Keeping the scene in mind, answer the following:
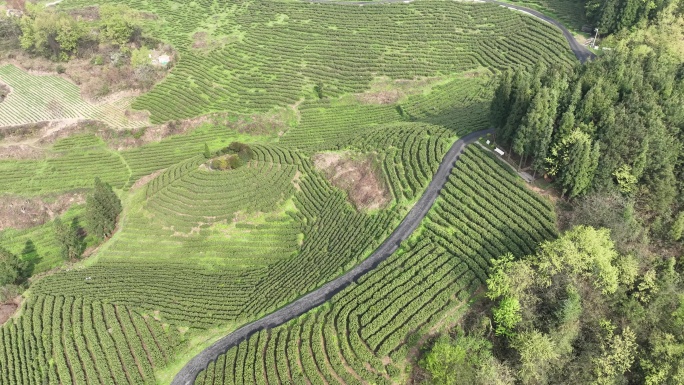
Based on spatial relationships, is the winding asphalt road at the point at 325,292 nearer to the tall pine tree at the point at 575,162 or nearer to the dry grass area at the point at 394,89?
the tall pine tree at the point at 575,162

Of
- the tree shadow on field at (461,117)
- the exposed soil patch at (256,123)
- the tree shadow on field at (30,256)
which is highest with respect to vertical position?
the tree shadow on field at (461,117)

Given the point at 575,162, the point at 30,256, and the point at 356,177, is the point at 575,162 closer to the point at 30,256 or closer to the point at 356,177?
the point at 356,177

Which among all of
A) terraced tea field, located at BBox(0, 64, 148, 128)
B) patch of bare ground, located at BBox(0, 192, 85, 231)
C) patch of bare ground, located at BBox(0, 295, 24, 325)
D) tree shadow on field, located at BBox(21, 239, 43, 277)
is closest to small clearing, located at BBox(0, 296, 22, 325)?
patch of bare ground, located at BBox(0, 295, 24, 325)

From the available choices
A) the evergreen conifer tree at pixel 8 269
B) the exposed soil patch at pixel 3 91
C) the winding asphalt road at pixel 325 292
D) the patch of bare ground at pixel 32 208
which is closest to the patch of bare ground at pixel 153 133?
the patch of bare ground at pixel 32 208

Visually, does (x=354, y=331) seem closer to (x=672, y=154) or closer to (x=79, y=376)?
(x=79, y=376)

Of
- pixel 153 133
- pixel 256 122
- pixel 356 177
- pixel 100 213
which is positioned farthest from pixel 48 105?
pixel 356 177

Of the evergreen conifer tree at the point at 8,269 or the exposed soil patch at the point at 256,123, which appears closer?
the evergreen conifer tree at the point at 8,269

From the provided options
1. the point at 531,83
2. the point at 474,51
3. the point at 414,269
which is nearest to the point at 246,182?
the point at 414,269

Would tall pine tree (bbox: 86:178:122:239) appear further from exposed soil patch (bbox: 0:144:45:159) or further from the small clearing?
exposed soil patch (bbox: 0:144:45:159)
